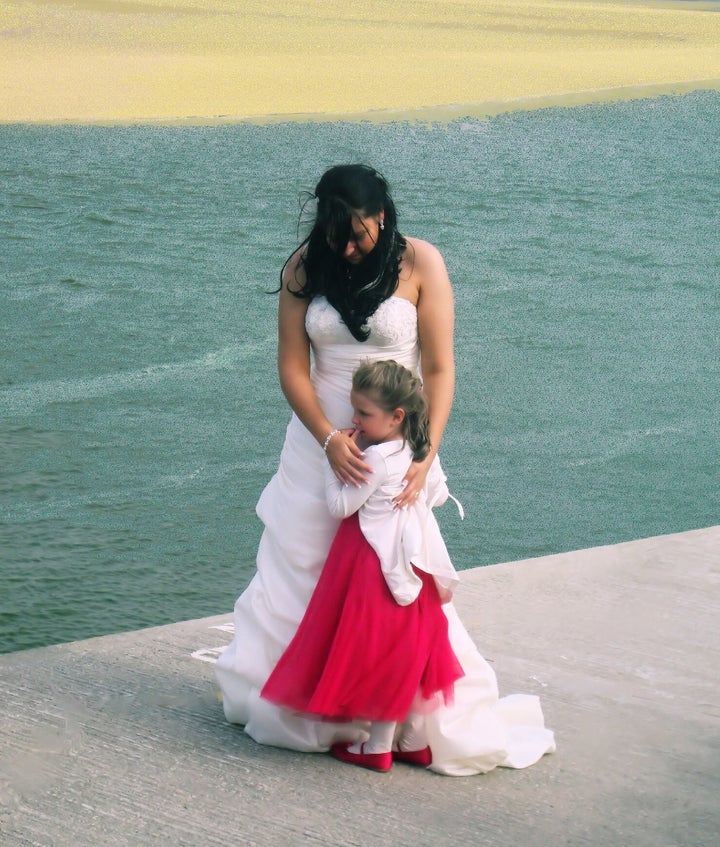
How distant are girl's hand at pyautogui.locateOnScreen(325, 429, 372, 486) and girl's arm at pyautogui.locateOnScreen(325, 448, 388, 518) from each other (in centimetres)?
2

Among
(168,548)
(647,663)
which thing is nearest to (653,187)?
(168,548)

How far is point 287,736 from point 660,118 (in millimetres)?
22233

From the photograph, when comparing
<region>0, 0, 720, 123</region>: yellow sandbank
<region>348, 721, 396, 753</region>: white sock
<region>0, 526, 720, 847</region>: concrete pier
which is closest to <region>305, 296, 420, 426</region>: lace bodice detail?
<region>348, 721, 396, 753</region>: white sock

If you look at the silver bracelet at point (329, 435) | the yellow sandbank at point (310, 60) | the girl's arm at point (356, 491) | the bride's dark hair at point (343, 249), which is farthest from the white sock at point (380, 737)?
the yellow sandbank at point (310, 60)

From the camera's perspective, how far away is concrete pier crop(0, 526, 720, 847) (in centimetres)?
336

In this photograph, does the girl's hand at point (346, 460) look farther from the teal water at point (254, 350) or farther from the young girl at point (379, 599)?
the teal water at point (254, 350)

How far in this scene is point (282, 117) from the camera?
23219 mm

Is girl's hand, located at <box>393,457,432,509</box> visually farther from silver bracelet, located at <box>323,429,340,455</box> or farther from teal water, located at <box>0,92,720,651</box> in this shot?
teal water, located at <box>0,92,720,651</box>

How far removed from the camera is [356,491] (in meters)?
3.49

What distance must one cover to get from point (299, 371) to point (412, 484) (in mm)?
437

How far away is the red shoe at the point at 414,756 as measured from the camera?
363cm

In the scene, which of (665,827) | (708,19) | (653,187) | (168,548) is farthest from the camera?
(708,19)

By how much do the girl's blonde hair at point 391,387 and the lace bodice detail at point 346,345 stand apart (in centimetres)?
9

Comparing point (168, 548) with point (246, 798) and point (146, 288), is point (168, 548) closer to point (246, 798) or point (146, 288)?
point (246, 798)
